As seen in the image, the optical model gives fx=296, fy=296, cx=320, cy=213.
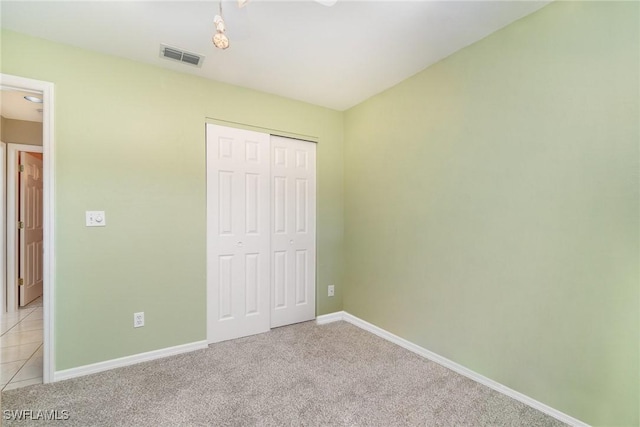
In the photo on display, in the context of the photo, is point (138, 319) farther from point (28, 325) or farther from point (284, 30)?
point (284, 30)

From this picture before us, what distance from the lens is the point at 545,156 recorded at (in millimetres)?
1792

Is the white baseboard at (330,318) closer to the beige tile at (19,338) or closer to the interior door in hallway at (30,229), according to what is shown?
the beige tile at (19,338)

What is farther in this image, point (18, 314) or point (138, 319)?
point (18, 314)

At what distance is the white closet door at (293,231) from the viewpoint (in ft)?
10.3

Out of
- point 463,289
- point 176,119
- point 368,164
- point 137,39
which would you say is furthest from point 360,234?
point 137,39

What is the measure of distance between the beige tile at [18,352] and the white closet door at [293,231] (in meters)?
2.07

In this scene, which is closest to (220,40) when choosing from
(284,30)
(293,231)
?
(284,30)

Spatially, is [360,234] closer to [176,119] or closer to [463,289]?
Answer: [463,289]

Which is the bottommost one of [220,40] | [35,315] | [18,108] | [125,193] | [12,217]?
[35,315]

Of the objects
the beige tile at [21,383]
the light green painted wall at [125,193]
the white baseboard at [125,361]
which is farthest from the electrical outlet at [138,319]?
the beige tile at [21,383]

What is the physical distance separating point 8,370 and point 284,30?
10.6 ft

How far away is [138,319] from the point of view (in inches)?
95.1

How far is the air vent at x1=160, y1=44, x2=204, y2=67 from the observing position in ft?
7.36

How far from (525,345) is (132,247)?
9.56 feet
